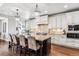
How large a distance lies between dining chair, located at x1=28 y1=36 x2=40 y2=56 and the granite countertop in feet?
1.32

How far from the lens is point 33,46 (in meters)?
2.33

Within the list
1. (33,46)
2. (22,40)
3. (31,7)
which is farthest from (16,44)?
(31,7)

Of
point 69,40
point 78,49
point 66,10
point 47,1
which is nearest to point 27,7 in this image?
point 47,1

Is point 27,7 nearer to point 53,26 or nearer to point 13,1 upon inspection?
point 13,1

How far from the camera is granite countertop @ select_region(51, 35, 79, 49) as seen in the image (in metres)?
2.17

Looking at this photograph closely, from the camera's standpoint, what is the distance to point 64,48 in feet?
7.27

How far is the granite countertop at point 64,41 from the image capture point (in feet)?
7.11

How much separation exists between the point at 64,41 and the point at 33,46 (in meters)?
0.76

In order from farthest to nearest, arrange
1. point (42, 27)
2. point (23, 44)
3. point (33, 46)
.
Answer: point (23, 44), point (33, 46), point (42, 27)

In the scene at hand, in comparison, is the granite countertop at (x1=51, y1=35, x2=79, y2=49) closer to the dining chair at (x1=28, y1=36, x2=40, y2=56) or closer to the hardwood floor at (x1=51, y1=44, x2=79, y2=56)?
the hardwood floor at (x1=51, y1=44, x2=79, y2=56)

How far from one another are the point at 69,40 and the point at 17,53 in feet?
4.27

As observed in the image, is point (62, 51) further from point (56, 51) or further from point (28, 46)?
point (28, 46)

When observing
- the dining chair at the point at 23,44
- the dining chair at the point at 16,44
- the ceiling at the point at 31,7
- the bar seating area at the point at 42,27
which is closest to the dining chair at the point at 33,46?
the bar seating area at the point at 42,27

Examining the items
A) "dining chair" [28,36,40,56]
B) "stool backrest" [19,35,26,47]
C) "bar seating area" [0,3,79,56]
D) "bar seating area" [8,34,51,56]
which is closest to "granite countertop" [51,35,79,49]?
"bar seating area" [0,3,79,56]
